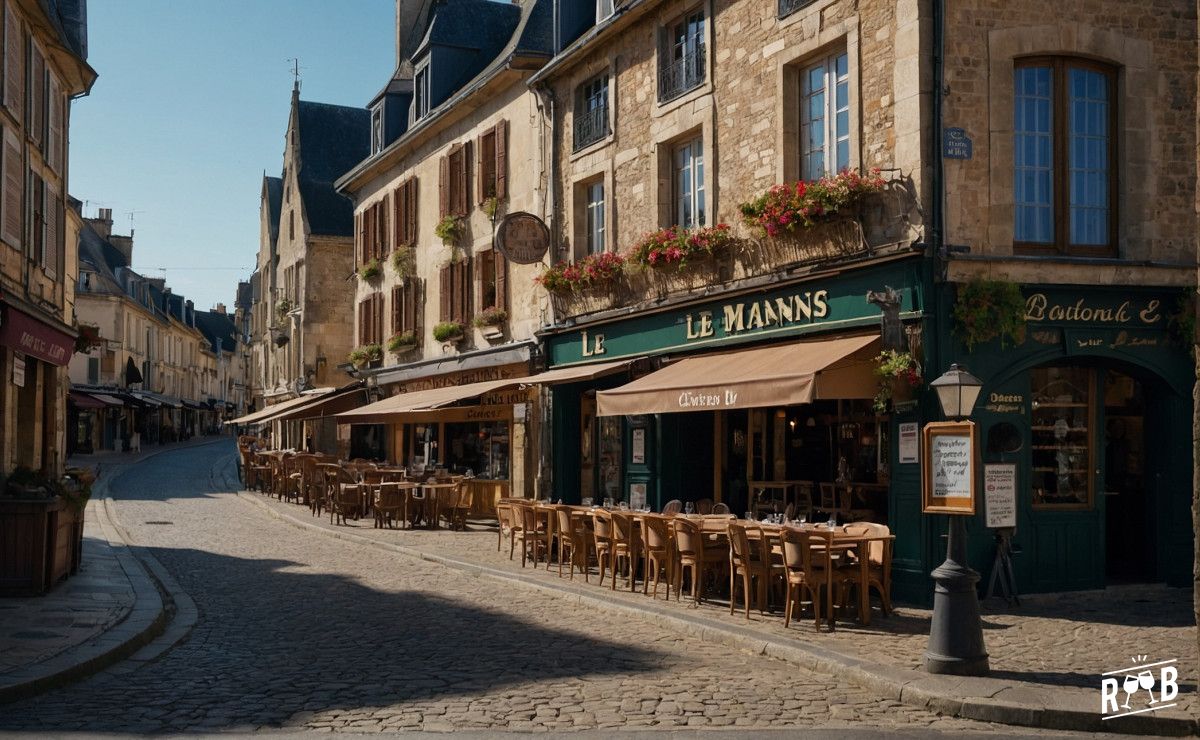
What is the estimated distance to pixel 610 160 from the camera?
17.4 meters

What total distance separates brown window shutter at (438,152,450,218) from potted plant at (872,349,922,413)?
552 inches

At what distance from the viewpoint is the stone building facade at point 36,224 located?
12.9 meters

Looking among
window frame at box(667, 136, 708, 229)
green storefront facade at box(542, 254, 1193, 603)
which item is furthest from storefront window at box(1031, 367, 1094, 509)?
window frame at box(667, 136, 708, 229)

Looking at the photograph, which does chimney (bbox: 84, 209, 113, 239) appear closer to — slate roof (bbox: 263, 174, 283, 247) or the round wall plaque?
Answer: slate roof (bbox: 263, 174, 283, 247)

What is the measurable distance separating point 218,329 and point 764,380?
297 feet

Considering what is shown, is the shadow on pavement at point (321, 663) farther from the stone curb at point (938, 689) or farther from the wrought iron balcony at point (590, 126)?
the wrought iron balcony at point (590, 126)

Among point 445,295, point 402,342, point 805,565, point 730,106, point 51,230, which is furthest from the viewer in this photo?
point 402,342

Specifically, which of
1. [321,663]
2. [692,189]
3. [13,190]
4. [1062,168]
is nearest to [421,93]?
[692,189]

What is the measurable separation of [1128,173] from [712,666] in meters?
6.71

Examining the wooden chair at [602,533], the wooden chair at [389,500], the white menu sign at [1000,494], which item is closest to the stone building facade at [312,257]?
the wooden chair at [389,500]

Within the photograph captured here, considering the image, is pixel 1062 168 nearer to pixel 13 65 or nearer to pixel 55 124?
pixel 13 65

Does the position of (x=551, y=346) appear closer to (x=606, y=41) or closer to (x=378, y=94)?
(x=606, y=41)

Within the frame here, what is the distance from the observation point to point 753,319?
1367 centimetres

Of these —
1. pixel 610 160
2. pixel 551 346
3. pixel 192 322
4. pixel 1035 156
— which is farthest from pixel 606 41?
pixel 192 322
